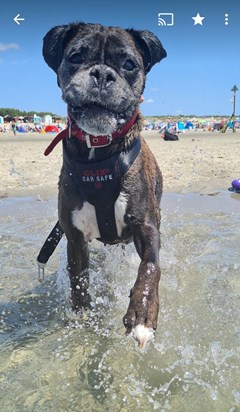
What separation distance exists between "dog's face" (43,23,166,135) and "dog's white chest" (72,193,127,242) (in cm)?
66

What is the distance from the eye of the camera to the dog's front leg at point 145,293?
3.01 m

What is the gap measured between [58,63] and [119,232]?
5.15 ft

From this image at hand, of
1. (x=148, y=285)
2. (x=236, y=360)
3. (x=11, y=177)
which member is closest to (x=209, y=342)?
(x=236, y=360)

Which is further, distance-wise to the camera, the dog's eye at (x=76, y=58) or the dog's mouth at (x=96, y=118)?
the dog's eye at (x=76, y=58)

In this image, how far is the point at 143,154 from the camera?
4176 millimetres

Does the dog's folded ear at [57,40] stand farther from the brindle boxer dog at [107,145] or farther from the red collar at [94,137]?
the red collar at [94,137]

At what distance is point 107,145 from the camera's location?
376 centimetres

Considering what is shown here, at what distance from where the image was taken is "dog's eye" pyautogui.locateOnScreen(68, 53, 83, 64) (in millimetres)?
3531

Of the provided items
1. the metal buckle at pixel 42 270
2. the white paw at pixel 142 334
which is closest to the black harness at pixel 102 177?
the white paw at pixel 142 334

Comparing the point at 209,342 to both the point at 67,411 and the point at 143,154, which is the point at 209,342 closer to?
the point at 67,411

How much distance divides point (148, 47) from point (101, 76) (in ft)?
2.78

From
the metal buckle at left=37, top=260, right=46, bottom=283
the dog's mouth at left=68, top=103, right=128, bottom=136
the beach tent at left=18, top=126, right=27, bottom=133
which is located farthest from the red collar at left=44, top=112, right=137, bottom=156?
the beach tent at left=18, top=126, right=27, bottom=133

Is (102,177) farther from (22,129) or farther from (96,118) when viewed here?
(22,129)

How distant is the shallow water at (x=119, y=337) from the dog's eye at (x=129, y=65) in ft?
7.45
